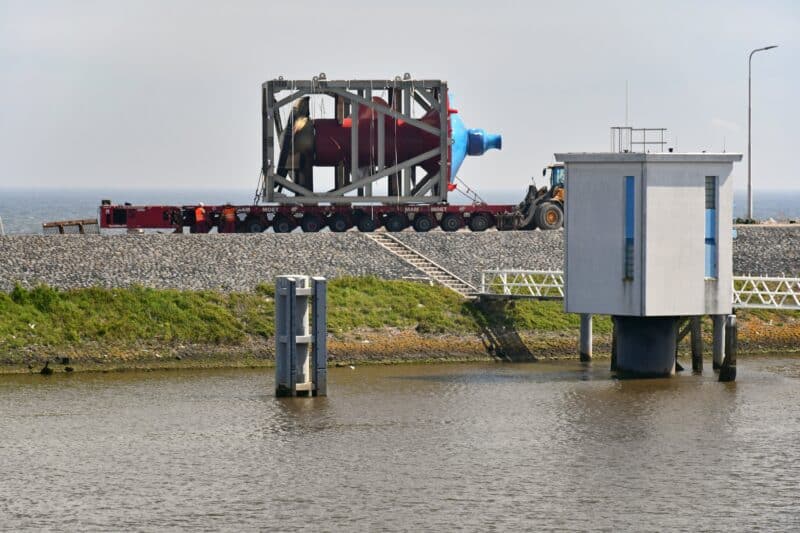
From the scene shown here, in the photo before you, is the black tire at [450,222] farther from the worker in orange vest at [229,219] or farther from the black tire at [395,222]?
the worker in orange vest at [229,219]

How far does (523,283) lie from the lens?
192ft

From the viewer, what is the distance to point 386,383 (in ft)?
161

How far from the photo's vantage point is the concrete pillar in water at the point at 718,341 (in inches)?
2066

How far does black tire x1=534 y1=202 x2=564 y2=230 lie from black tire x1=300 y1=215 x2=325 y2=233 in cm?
869

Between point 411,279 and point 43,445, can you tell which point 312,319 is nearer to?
point 43,445

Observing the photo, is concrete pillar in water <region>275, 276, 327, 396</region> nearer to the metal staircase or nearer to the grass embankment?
the grass embankment

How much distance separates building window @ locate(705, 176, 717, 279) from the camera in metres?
50.1

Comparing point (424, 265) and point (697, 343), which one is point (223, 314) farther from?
point (697, 343)

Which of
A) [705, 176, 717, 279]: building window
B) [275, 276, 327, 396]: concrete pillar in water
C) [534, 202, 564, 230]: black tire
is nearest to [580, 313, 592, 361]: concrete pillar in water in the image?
[705, 176, 717, 279]: building window

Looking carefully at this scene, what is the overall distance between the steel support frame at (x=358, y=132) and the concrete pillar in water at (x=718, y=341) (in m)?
16.2

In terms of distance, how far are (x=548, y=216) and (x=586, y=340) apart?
12.8 meters

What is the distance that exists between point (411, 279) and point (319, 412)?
51.3 ft

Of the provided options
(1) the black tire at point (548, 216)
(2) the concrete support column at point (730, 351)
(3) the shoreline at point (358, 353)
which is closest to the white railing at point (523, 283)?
(3) the shoreline at point (358, 353)

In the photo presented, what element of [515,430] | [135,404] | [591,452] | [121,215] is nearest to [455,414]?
[515,430]
